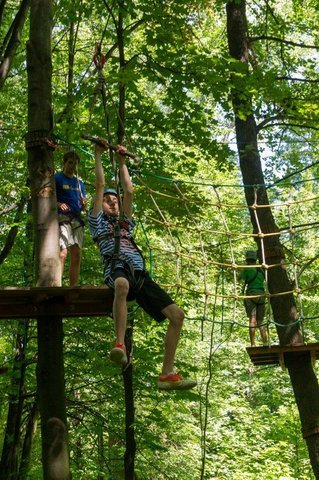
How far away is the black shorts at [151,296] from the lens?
3.62m

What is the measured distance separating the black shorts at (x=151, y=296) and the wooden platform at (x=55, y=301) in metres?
0.17

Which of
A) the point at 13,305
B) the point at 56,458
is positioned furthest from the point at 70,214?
the point at 56,458

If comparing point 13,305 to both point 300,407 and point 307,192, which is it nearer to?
point 300,407

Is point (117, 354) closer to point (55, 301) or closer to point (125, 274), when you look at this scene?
point (125, 274)

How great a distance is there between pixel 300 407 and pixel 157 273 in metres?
4.24

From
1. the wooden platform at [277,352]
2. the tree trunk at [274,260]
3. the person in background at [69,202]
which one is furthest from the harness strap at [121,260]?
the tree trunk at [274,260]

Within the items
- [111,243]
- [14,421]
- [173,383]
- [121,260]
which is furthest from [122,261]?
[14,421]

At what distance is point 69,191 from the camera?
454 centimetres

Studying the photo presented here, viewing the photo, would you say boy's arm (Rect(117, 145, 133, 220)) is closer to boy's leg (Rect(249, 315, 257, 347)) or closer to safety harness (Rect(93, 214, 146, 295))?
safety harness (Rect(93, 214, 146, 295))

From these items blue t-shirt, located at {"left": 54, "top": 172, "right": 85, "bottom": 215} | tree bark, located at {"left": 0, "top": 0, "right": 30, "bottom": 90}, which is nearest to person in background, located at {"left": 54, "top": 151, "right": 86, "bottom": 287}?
blue t-shirt, located at {"left": 54, "top": 172, "right": 85, "bottom": 215}

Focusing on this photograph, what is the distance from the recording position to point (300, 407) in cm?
620

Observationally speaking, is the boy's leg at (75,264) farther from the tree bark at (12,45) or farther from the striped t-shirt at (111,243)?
the tree bark at (12,45)

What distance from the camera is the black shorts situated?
3.62 metres

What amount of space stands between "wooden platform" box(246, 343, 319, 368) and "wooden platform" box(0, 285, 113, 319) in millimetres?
1745
